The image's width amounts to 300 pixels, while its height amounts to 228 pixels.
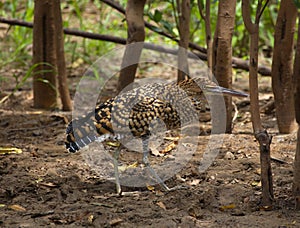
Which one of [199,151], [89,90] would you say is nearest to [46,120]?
[89,90]

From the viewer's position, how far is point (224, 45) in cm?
576

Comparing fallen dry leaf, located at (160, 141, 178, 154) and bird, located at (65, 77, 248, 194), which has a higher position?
bird, located at (65, 77, 248, 194)

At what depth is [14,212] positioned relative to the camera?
445 centimetres

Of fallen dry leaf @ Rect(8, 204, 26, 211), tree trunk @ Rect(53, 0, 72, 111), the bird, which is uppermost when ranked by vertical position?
tree trunk @ Rect(53, 0, 72, 111)

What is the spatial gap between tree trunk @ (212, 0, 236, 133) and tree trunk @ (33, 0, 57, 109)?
1.98 metres

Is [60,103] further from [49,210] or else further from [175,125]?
[49,210]

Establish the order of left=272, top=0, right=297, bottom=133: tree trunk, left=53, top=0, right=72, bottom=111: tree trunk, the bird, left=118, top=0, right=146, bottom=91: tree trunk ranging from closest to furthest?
the bird
left=272, top=0, right=297, bottom=133: tree trunk
left=118, top=0, right=146, bottom=91: tree trunk
left=53, top=0, right=72, bottom=111: tree trunk

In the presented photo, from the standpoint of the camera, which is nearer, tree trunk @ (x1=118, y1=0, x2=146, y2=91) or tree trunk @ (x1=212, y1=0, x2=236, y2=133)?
tree trunk @ (x1=212, y1=0, x2=236, y2=133)

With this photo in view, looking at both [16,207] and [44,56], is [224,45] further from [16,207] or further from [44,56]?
[16,207]

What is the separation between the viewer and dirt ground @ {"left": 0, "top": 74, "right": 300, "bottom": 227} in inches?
168

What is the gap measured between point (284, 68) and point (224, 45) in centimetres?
62

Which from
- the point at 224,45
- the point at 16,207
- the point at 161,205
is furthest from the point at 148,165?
the point at 224,45

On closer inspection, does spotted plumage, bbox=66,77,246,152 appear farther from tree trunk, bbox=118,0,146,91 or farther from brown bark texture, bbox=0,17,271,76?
brown bark texture, bbox=0,17,271,76

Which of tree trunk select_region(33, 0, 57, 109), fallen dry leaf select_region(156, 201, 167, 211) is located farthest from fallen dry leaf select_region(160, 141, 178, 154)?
tree trunk select_region(33, 0, 57, 109)
